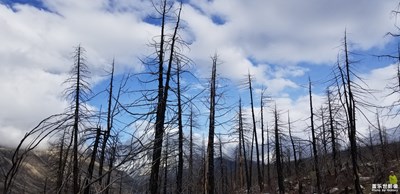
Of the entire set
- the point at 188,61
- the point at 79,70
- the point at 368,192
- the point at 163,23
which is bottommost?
the point at 368,192

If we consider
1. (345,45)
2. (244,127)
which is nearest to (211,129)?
(345,45)

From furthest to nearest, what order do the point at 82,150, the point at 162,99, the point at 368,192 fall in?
the point at 368,192
the point at 162,99
the point at 82,150

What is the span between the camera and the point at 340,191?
28.7 metres

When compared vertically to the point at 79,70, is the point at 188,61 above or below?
below

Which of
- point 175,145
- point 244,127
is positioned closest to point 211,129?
point 244,127

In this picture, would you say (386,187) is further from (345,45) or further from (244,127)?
(244,127)

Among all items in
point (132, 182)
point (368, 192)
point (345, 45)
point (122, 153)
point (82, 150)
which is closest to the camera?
point (122, 153)

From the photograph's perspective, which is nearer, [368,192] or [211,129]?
[211,129]

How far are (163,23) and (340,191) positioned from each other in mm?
22792

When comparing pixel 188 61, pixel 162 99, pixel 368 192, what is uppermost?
pixel 188 61

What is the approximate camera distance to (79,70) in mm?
23141

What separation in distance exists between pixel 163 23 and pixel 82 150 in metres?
9.47

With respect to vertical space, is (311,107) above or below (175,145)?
above

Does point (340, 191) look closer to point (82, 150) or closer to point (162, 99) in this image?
point (162, 99)
